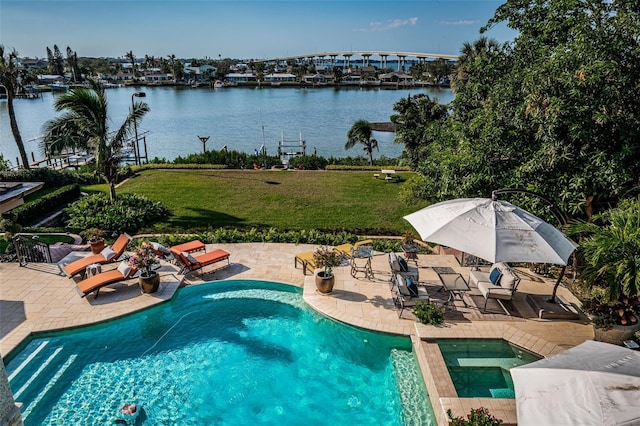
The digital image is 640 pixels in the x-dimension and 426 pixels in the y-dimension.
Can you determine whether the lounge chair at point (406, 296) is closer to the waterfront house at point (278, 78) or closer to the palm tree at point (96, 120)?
the palm tree at point (96, 120)

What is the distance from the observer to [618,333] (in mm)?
8320

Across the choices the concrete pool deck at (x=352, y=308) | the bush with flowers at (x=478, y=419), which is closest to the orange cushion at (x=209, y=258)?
the concrete pool deck at (x=352, y=308)

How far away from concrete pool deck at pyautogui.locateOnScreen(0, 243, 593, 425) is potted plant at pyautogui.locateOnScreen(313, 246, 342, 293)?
251 millimetres

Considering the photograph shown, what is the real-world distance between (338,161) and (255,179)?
10.00 metres

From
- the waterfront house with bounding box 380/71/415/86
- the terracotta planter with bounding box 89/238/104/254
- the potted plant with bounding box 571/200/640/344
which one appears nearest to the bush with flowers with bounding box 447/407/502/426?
the potted plant with bounding box 571/200/640/344

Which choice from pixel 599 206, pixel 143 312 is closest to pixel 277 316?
pixel 143 312

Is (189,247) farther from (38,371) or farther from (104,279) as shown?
(38,371)

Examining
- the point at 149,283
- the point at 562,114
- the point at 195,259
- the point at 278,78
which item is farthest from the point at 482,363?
the point at 278,78

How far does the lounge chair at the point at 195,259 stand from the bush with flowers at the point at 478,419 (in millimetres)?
8103

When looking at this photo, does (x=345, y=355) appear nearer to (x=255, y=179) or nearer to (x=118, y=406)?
(x=118, y=406)

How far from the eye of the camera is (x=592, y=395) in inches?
192

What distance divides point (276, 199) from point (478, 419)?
15591 millimetres

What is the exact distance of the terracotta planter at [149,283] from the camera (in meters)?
11.0

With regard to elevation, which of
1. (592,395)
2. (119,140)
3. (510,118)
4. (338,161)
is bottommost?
(338,161)
